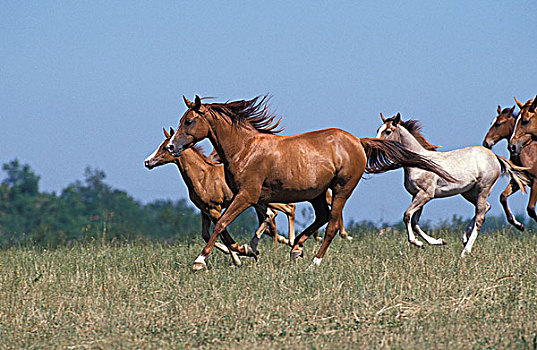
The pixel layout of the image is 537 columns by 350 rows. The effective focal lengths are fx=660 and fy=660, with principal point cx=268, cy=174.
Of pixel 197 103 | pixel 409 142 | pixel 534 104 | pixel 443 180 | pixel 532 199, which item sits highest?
pixel 534 104

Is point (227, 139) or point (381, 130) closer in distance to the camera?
point (227, 139)

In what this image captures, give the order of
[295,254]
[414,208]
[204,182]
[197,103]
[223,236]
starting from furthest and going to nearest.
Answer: [204,182] → [414,208] → [223,236] → [295,254] → [197,103]

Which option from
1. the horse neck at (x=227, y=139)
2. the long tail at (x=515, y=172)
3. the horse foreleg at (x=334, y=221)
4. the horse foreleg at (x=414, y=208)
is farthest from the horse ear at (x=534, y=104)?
the horse neck at (x=227, y=139)

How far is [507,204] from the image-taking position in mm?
11680

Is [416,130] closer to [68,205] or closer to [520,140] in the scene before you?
[520,140]

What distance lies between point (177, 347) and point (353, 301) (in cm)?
191

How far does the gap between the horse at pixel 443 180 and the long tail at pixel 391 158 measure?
1.09 ft

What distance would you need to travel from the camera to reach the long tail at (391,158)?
9.22m

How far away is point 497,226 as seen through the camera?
13133 millimetres

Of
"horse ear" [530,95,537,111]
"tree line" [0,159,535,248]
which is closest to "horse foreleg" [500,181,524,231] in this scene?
"horse ear" [530,95,537,111]

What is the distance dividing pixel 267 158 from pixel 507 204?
547cm

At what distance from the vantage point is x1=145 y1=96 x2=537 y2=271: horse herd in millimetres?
8289

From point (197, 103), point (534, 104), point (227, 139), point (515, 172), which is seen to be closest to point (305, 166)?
point (227, 139)

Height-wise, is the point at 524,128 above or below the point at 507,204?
above
